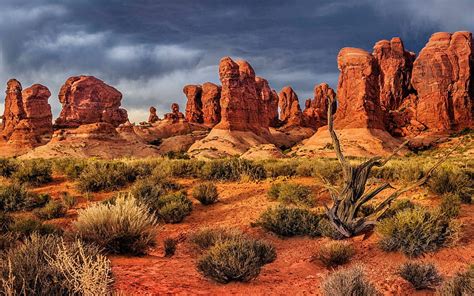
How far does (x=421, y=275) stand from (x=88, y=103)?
110 m

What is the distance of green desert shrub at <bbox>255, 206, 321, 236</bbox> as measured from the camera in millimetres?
10000

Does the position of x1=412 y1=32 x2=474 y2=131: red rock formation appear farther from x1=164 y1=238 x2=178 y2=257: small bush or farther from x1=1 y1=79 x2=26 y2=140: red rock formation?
x1=1 y1=79 x2=26 y2=140: red rock formation

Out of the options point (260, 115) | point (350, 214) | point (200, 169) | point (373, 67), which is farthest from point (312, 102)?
point (350, 214)

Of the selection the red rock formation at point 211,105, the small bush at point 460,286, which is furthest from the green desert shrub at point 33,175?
the red rock formation at point 211,105

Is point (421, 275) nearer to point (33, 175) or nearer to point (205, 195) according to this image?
point (205, 195)

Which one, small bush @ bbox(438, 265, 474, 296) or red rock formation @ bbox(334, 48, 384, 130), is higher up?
red rock formation @ bbox(334, 48, 384, 130)

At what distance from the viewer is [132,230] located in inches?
281

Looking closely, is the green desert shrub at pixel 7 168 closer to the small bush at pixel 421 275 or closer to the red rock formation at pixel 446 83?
the small bush at pixel 421 275

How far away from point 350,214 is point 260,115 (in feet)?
263

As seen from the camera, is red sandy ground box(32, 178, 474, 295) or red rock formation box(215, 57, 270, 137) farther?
red rock formation box(215, 57, 270, 137)

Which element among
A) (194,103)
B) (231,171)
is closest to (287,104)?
(194,103)

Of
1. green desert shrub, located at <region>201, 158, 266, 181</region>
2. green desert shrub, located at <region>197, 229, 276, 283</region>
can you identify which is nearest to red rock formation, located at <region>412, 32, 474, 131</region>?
green desert shrub, located at <region>201, 158, 266, 181</region>

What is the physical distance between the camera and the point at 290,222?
10234 mm

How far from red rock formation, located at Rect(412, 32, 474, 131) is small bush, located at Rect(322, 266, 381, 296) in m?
83.3
